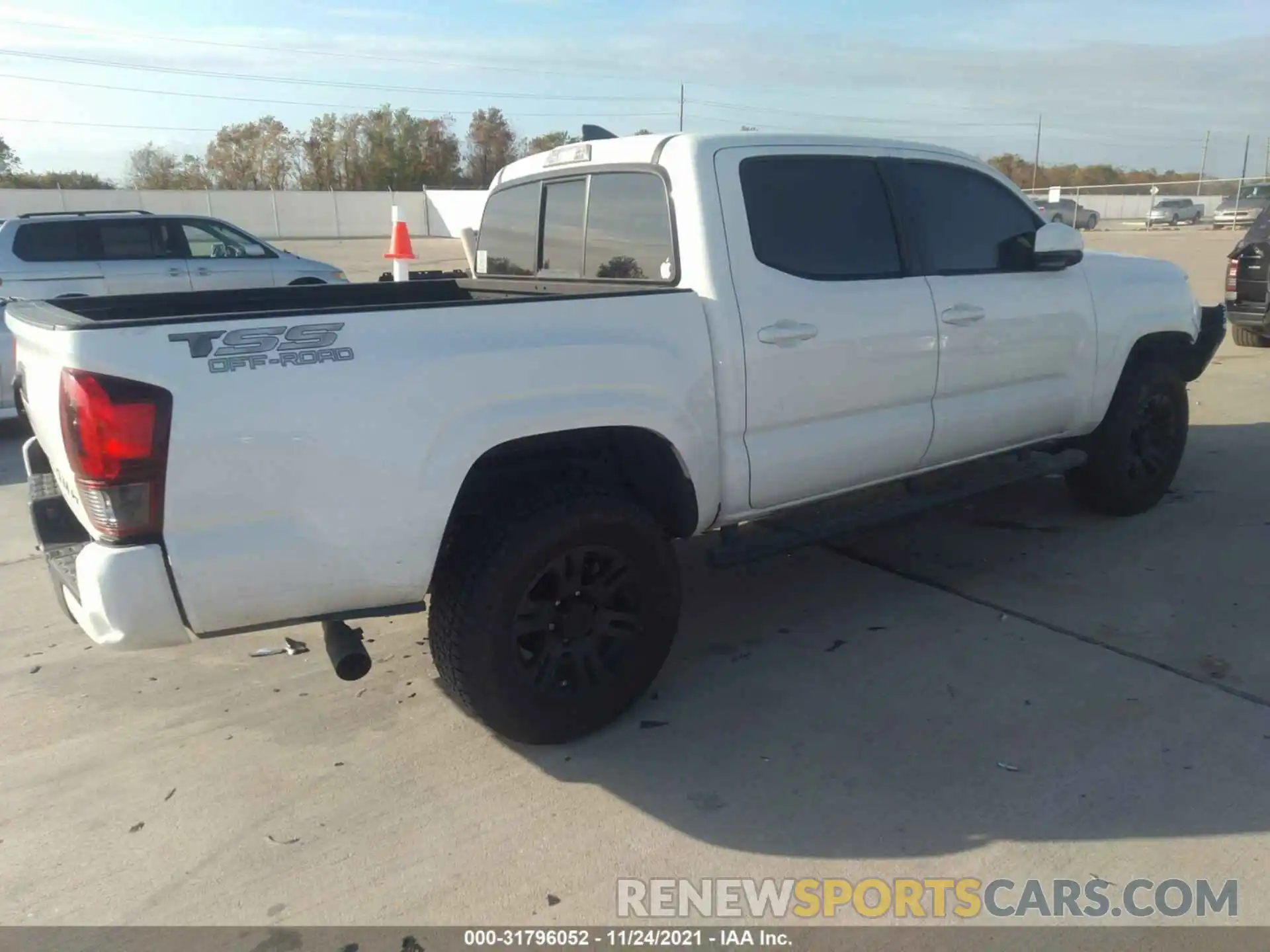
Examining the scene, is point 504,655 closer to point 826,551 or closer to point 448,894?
point 448,894

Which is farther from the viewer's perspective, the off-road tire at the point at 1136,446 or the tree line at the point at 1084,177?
the tree line at the point at 1084,177

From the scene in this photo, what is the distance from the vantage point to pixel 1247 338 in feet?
36.5

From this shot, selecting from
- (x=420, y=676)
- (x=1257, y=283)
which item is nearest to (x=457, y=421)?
(x=420, y=676)

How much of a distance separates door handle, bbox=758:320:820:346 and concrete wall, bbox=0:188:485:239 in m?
36.4

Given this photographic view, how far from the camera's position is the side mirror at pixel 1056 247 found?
14.9 feet

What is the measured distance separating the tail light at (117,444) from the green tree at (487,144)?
61.9 m

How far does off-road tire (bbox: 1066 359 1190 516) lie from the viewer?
5289mm

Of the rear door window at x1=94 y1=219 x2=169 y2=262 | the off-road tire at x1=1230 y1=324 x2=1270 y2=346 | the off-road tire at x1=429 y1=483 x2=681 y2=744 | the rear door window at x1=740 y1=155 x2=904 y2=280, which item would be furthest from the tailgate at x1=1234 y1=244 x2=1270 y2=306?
the rear door window at x1=94 y1=219 x2=169 y2=262

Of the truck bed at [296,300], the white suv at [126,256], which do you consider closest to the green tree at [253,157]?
the white suv at [126,256]

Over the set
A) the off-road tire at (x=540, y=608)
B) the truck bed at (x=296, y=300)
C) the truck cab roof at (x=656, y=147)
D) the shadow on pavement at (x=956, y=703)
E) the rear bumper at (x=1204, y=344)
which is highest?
the truck cab roof at (x=656, y=147)

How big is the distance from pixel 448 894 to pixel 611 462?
1581mm

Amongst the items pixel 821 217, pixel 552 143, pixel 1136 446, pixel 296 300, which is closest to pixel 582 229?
pixel 821 217

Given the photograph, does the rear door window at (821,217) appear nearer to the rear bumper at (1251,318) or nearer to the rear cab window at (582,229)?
the rear cab window at (582,229)
